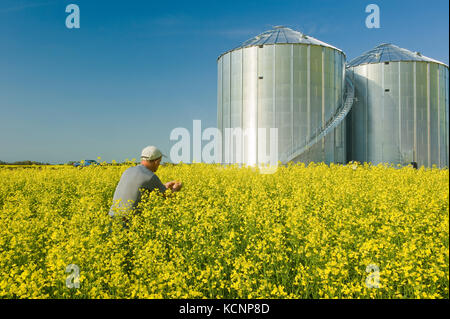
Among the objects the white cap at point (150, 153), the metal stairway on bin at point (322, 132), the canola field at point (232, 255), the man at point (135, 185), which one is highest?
the metal stairway on bin at point (322, 132)

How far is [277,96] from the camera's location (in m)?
19.5

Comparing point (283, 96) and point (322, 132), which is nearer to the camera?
point (283, 96)

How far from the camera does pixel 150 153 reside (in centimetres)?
528

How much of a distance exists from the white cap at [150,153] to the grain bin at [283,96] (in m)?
14.3

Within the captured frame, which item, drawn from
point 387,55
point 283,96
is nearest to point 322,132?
point 283,96

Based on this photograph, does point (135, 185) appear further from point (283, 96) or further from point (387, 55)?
point (387, 55)

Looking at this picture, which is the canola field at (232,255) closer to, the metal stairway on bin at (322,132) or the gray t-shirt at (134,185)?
the gray t-shirt at (134,185)

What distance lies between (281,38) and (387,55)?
9.89 meters

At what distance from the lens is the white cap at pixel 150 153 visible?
5.27 meters

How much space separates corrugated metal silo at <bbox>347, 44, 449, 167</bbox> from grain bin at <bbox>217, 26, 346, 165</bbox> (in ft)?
13.9

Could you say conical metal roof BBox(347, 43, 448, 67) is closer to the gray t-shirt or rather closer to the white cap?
the white cap

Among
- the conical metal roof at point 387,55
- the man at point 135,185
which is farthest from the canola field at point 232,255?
the conical metal roof at point 387,55
